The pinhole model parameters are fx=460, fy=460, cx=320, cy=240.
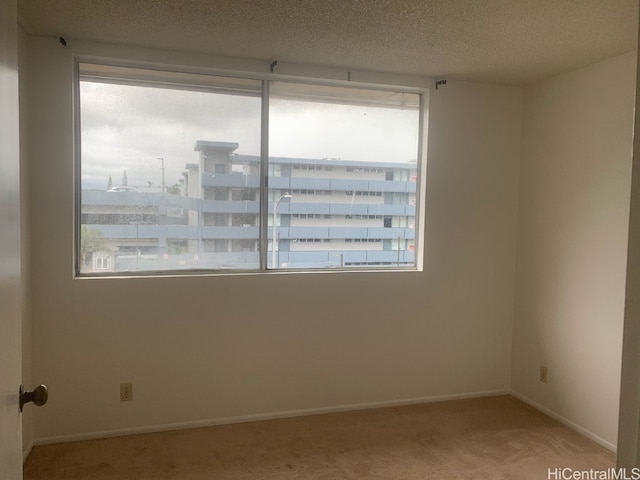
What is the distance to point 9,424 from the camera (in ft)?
3.51

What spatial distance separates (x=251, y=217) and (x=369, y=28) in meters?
1.43

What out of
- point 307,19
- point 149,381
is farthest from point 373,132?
point 149,381

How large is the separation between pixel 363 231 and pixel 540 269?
4.46 feet

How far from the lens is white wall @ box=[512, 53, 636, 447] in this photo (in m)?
2.86

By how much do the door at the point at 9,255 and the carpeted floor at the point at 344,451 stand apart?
162cm

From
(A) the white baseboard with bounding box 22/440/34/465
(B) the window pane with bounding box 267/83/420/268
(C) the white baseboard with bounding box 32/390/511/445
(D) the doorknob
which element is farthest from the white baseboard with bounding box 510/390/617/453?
(A) the white baseboard with bounding box 22/440/34/465

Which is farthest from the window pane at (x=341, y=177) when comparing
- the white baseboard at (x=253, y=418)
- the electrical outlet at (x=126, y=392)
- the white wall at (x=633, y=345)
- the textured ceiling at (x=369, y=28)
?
the white wall at (x=633, y=345)

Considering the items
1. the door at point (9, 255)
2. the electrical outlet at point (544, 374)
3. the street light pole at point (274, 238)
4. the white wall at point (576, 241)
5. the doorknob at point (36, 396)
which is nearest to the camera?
the door at point (9, 255)

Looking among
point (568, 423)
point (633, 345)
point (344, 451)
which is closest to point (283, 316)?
point (344, 451)

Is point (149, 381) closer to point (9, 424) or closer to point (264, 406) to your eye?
point (264, 406)

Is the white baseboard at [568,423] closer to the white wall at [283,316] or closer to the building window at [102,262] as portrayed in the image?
the white wall at [283,316]

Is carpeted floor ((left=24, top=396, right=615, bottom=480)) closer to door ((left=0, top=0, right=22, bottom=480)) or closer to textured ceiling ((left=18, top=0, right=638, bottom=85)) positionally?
door ((left=0, top=0, right=22, bottom=480))

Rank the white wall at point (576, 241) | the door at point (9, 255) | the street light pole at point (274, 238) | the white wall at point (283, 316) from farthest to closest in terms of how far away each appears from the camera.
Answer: the street light pole at point (274, 238), the white wall at point (576, 241), the white wall at point (283, 316), the door at point (9, 255)

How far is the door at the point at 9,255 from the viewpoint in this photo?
99 centimetres
